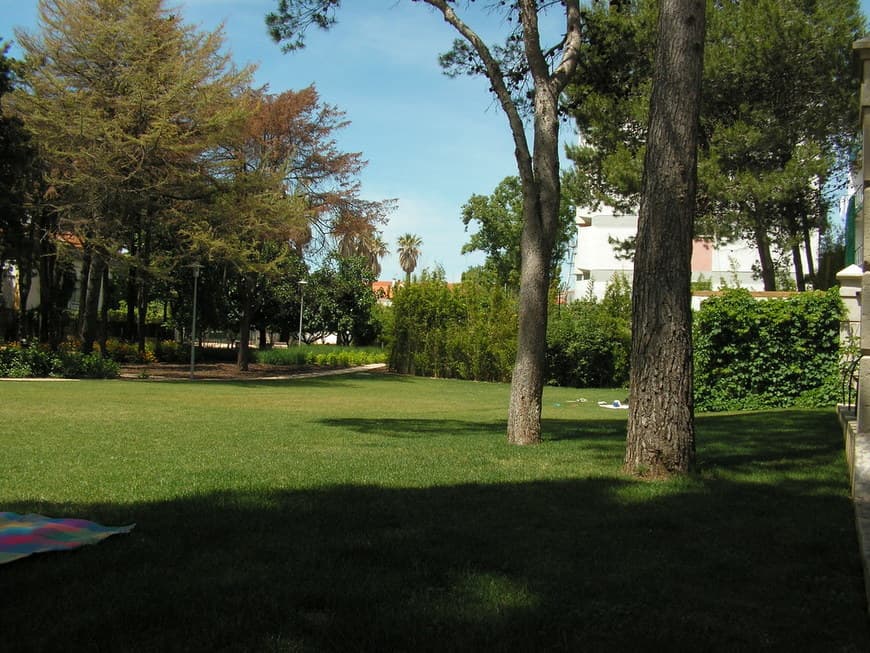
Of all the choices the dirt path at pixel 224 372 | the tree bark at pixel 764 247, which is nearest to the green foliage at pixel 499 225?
the dirt path at pixel 224 372

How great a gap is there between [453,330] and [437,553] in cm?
3323

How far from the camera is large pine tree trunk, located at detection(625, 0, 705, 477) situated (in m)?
6.82

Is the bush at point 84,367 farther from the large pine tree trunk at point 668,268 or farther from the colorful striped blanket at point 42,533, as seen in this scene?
the large pine tree trunk at point 668,268

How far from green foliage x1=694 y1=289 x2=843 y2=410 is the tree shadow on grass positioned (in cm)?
1076

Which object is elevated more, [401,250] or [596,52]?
[401,250]

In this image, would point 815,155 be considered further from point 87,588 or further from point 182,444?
point 87,588

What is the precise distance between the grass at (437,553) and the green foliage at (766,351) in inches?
272

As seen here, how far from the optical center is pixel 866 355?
5336 mm

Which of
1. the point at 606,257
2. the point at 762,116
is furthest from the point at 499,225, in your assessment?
the point at 762,116

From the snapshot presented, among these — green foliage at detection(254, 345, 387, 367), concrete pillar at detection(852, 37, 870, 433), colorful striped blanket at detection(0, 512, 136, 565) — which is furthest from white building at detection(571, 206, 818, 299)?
colorful striped blanket at detection(0, 512, 136, 565)

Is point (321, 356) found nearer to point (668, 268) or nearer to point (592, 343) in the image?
point (592, 343)

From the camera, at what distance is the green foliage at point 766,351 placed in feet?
50.9

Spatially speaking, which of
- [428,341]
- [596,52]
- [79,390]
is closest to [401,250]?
[428,341]

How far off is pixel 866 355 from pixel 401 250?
92816mm
